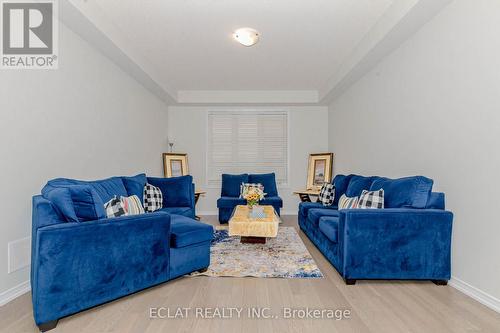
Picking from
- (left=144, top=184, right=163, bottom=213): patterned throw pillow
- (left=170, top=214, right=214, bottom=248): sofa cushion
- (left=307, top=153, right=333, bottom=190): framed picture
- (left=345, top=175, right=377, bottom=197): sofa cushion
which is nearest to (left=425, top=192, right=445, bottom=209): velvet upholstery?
(left=345, top=175, right=377, bottom=197): sofa cushion

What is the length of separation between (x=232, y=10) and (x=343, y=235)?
8.99 feet

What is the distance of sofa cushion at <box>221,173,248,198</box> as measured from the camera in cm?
629

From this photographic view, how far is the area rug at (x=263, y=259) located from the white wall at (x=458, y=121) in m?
1.42

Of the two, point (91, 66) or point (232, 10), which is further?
point (91, 66)

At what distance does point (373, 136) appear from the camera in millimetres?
4594

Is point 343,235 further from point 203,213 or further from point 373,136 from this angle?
point 203,213

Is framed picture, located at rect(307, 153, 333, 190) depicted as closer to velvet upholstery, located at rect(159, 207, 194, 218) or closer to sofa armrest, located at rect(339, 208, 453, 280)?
velvet upholstery, located at rect(159, 207, 194, 218)

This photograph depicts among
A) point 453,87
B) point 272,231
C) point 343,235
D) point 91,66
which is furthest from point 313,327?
point 91,66

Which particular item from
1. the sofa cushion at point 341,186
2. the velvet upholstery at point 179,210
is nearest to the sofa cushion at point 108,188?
the velvet upholstery at point 179,210

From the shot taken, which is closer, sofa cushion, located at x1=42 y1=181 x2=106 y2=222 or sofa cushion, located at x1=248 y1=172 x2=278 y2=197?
sofa cushion, located at x1=42 y1=181 x2=106 y2=222

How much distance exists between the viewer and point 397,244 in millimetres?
2758

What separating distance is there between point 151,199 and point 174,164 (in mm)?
2773

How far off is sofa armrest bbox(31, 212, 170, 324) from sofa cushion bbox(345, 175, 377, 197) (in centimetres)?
270

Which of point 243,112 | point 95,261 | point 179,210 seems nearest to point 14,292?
point 95,261
